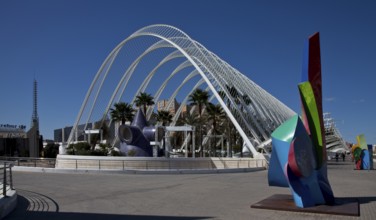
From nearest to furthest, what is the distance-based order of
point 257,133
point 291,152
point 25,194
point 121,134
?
1. point 291,152
2. point 25,194
3. point 121,134
4. point 257,133

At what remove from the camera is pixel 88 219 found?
34.6ft

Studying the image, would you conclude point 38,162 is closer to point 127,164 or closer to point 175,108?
point 127,164

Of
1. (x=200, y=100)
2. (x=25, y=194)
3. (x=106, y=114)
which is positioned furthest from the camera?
(x=106, y=114)

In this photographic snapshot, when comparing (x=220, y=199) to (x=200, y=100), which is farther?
(x=200, y=100)

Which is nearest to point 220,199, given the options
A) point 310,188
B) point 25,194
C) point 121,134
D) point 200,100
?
point 310,188

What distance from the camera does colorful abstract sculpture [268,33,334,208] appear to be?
39.3 ft

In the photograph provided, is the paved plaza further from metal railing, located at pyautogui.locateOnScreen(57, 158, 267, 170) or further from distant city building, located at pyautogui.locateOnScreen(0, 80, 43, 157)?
distant city building, located at pyautogui.locateOnScreen(0, 80, 43, 157)

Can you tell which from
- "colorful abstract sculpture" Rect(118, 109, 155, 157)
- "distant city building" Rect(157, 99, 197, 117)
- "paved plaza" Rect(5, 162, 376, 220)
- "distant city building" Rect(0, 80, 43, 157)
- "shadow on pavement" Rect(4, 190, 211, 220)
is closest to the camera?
"shadow on pavement" Rect(4, 190, 211, 220)

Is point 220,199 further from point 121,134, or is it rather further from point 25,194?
point 121,134

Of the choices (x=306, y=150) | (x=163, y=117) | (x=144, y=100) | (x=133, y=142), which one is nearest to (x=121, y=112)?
(x=144, y=100)

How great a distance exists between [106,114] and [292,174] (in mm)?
67456

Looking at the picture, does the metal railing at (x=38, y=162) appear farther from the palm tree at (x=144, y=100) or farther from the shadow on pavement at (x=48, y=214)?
the palm tree at (x=144, y=100)

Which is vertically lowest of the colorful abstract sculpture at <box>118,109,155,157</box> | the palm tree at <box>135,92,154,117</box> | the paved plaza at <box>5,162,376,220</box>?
the paved plaza at <box>5,162,376,220</box>

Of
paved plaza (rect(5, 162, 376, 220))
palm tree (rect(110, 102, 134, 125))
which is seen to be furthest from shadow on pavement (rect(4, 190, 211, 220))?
palm tree (rect(110, 102, 134, 125))
